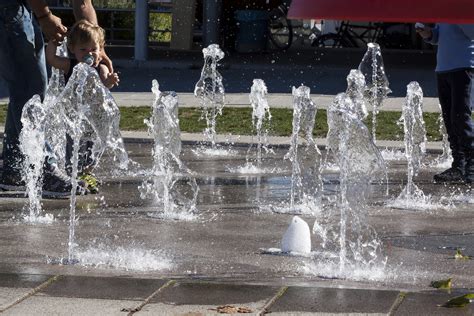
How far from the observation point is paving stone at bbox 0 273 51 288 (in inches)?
193

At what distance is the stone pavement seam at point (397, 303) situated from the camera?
4.49 meters

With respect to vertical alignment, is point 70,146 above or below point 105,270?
above

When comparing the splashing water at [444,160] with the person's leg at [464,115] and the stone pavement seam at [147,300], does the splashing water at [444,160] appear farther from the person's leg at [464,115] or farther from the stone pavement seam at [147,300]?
the stone pavement seam at [147,300]

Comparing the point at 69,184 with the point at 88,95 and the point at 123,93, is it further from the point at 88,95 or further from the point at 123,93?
the point at 123,93

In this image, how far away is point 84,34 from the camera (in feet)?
24.0

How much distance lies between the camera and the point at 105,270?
5305mm

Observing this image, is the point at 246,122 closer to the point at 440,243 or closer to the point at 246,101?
the point at 246,101


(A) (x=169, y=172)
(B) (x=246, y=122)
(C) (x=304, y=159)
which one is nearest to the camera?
(A) (x=169, y=172)

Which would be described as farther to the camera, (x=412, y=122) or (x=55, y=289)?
(x=412, y=122)

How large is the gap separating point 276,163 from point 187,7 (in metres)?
11.9

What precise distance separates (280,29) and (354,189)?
59.3 feet

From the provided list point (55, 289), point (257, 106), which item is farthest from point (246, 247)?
point (257, 106)

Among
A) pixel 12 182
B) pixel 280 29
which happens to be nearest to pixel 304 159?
pixel 12 182

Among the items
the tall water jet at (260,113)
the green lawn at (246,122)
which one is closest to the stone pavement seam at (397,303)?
→ the tall water jet at (260,113)
